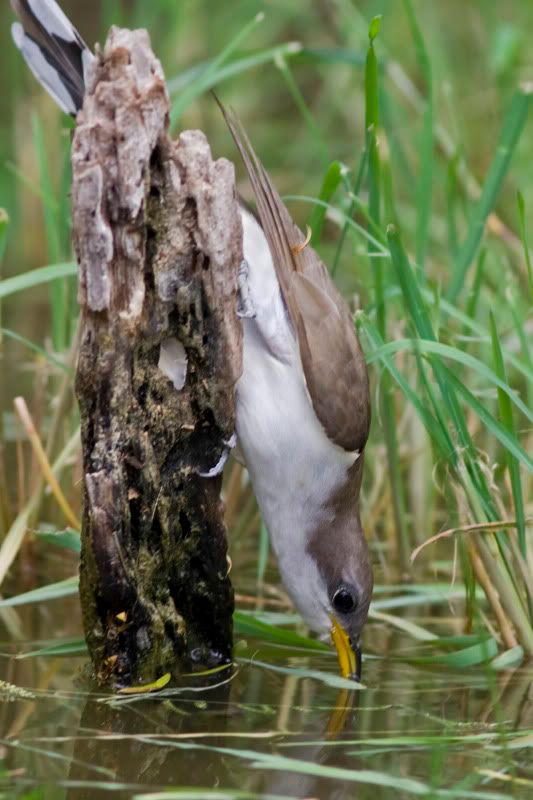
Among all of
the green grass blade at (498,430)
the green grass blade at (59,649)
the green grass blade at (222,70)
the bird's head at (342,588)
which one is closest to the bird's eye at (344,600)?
the bird's head at (342,588)

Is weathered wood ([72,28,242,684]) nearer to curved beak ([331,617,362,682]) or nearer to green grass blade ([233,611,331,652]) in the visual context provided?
green grass blade ([233,611,331,652])

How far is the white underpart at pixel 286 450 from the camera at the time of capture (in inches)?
163

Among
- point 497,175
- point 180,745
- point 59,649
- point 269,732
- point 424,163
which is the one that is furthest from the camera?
point 424,163

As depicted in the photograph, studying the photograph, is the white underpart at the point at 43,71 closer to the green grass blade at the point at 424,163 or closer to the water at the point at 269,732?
the green grass blade at the point at 424,163

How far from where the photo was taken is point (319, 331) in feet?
14.1

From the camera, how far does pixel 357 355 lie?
4305mm

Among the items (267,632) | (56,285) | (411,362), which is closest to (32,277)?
(56,285)

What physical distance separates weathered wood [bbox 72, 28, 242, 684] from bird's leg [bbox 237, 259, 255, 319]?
345 millimetres

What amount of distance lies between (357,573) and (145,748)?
3.69 ft

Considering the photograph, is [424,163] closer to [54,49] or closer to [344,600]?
[54,49]

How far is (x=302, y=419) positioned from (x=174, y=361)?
59 centimetres

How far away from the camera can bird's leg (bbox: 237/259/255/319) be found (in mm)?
4223

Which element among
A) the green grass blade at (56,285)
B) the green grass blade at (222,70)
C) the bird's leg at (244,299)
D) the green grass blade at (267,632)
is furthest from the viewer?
the green grass blade at (56,285)

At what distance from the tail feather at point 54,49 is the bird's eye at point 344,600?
5.73 feet
